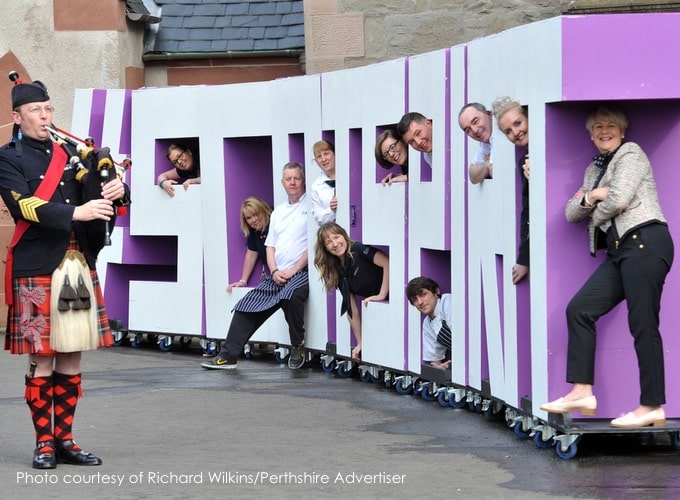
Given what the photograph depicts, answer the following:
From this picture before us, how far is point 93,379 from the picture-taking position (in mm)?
12281

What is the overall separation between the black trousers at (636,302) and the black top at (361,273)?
369 centimetres

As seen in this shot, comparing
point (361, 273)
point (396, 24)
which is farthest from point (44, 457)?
point (396, 24)

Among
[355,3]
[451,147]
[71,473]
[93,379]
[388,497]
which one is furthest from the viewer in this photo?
[355,3]

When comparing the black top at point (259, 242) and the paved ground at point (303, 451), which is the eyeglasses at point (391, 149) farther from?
the black top at point (259, 242)

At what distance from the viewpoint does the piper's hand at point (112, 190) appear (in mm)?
7973

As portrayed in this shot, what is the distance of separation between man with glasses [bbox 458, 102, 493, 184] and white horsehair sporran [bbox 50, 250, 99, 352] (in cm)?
261

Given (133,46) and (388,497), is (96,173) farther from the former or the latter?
(133,46)

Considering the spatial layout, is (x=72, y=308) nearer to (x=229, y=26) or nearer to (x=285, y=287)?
(x=285, y=287)

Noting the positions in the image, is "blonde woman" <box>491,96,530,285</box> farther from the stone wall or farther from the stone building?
the stone wall

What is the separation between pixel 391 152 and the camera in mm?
11094

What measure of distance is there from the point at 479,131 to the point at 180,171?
17.4ft


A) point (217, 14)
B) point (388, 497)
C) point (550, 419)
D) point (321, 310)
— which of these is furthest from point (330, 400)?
point (217, 14)

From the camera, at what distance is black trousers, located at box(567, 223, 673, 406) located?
794 centimetres

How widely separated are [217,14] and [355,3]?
2.23 meters
